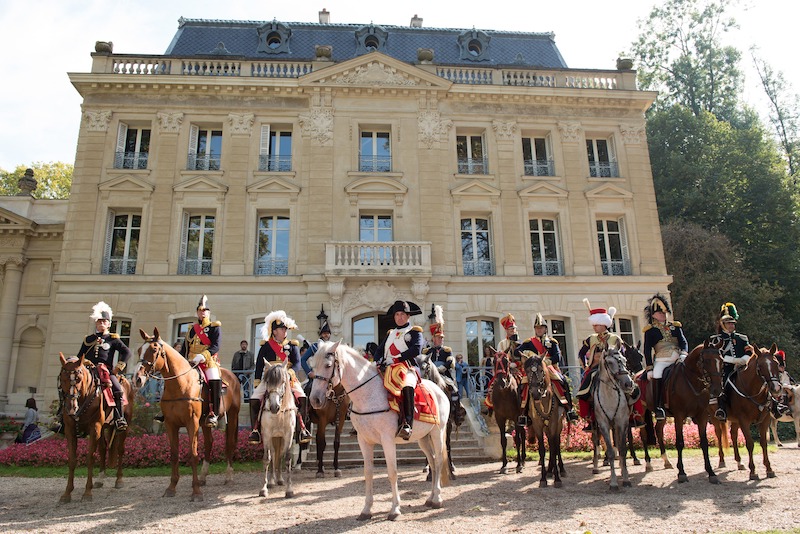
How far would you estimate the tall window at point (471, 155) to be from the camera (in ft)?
68.5

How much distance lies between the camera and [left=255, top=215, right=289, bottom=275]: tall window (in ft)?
63.0

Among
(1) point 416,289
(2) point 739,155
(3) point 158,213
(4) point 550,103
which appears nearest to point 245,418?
(1) point 416,289

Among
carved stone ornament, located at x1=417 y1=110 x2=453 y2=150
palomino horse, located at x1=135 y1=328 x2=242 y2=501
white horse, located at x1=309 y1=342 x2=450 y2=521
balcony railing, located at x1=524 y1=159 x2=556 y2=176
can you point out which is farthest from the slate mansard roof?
white horse, located at x1=309 y1=342 x2=450 y2=521

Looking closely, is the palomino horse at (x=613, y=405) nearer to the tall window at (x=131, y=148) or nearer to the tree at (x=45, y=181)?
the tall window at (x=131, y=148)

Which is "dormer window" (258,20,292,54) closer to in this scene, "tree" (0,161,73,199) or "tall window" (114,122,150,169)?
"tall window" (114,122,150,169)

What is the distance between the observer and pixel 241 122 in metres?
20.3

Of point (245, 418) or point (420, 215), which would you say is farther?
point (420, 215)

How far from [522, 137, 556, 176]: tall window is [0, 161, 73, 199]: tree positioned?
28.9 metres

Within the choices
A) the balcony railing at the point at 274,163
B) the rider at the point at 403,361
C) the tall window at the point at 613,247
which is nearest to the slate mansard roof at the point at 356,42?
the balcony railing at the point at 274,163

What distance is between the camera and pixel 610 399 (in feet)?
26.3

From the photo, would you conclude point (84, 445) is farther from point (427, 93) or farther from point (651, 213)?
point (651, 213)

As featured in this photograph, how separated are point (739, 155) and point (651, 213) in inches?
326

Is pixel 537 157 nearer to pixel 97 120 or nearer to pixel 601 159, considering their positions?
pixel 601 159

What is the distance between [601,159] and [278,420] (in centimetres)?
1854
